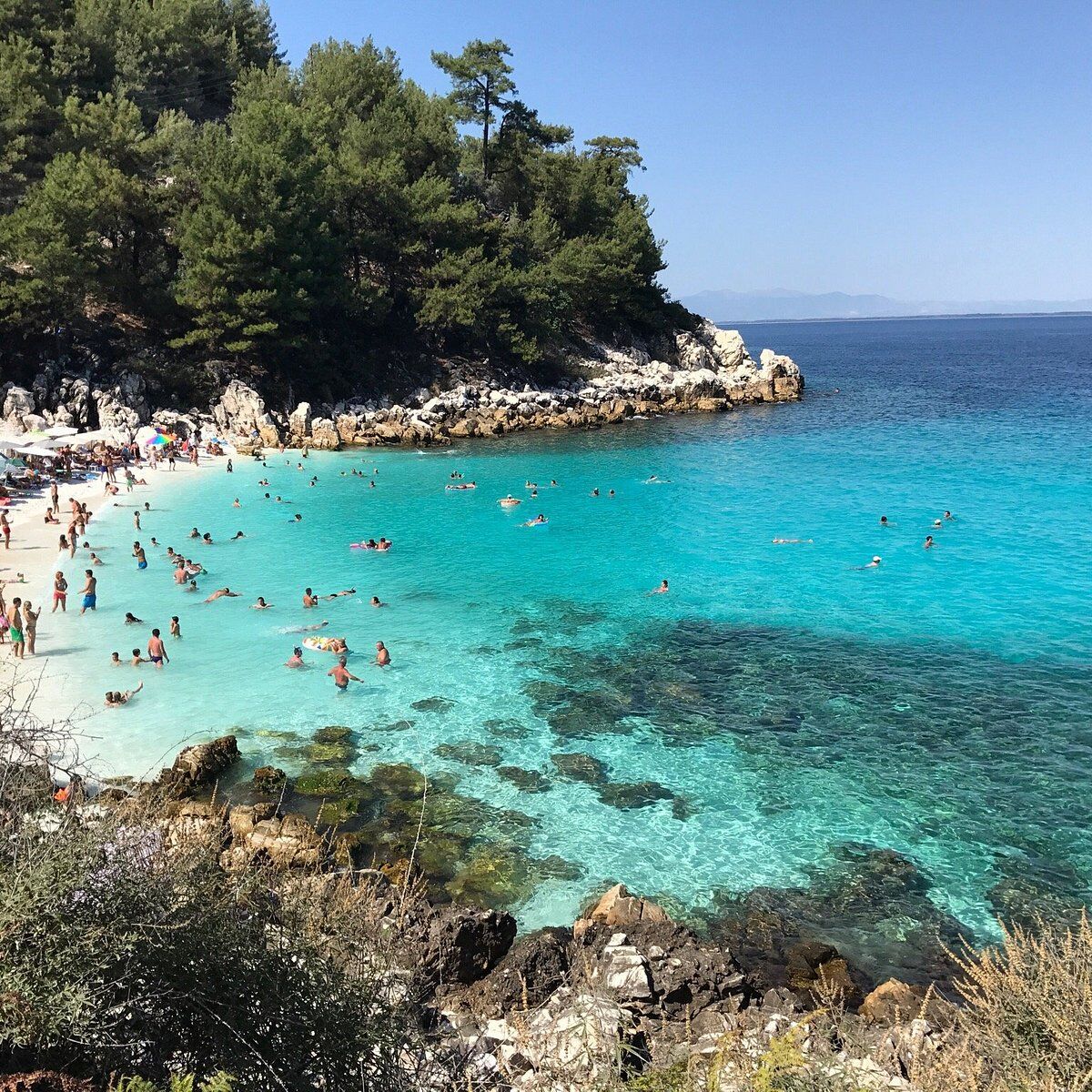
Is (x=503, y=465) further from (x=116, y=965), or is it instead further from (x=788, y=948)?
(x=116, y=965)

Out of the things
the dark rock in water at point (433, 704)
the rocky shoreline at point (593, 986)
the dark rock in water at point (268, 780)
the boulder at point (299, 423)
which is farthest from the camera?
the boulder at point (299, 423)

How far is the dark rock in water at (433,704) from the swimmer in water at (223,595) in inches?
395

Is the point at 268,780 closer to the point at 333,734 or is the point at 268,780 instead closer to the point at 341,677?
the point at 333,734

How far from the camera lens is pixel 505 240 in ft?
215

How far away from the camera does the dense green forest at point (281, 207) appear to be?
48062mm

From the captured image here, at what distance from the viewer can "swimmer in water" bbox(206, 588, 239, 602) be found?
25578 millimetres

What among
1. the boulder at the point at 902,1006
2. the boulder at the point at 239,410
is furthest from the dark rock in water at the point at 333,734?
the boulder at the point at 239,410

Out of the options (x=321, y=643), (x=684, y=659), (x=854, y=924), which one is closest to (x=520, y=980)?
(x=854, y=924)

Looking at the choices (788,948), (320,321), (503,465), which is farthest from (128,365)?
(788,948)

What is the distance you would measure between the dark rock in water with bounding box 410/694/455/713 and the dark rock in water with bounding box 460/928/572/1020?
8.30m

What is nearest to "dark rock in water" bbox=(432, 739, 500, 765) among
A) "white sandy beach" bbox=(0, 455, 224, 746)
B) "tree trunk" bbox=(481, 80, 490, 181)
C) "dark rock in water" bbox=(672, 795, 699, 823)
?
"dark rock in water" bbox=(672, 795, 699, 823)

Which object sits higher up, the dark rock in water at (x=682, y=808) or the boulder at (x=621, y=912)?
the boulder at (x=621, y=912)

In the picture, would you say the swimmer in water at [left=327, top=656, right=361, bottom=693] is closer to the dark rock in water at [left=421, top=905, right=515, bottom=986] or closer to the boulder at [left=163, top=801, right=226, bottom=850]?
the boulder at [left=163, top=801, right=226, bottom=850]

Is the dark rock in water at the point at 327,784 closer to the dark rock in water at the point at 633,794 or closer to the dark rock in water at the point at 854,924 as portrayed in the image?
the dark rock in water at the point at 633,794
